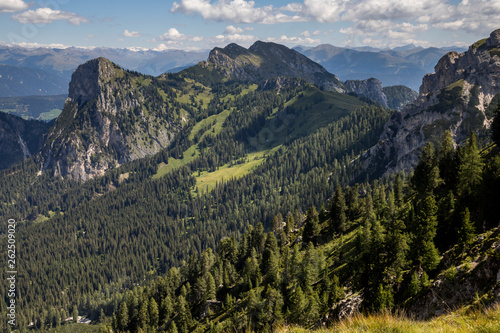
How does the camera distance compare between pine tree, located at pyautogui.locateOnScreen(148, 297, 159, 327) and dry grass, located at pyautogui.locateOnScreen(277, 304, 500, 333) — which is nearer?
dry grass, located at pyautogui.locateOnScreen(277, 304, 500, 333)

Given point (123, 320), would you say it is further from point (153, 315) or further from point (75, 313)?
point (75, 313)

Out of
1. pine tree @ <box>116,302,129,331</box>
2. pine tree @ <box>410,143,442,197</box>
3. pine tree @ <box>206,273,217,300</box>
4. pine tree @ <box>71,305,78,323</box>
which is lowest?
pine tree @ <box>71,305,78,323</box>

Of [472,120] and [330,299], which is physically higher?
[472,120]

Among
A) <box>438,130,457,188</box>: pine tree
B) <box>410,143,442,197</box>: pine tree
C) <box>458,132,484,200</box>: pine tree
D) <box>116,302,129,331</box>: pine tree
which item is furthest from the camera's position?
<box>116,302,129,331</box>: pine tree

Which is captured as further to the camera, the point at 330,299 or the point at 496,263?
the point at 330,299

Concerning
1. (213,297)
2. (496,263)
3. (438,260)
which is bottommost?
(213,297)

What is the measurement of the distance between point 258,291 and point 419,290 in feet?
130

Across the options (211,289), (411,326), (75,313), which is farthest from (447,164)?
(75,313)

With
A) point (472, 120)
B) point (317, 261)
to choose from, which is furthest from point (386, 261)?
point (472, 120)

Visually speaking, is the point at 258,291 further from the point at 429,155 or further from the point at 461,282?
the point at 429,155

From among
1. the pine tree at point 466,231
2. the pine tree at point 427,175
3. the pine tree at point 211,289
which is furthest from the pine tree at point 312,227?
the pine tree at point 466,231

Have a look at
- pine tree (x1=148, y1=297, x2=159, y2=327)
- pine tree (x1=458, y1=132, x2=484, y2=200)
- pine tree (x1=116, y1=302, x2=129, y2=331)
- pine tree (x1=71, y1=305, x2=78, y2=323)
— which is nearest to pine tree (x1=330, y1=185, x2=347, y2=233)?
pine tree (x1=458, y1=132, x2=484, y2=200)

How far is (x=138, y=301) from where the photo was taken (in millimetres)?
109812

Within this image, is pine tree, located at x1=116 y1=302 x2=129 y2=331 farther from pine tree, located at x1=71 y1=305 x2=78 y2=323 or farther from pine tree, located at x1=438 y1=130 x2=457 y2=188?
Answer: pine tree, located at x1=71 y1=305 x2=78 y2=323
